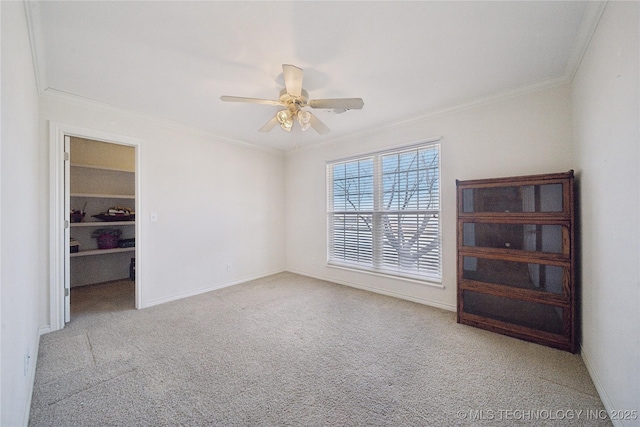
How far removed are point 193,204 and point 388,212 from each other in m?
2.90

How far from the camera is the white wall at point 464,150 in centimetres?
246

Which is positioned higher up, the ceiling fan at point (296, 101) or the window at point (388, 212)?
the ceiling fan at point (296, 101)

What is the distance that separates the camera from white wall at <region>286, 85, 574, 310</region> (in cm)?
246

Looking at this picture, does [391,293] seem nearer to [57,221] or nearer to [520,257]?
[520,257]

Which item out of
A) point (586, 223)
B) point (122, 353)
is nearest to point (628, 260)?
point (586, 223)

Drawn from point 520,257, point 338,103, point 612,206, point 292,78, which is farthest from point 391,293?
point 292,78

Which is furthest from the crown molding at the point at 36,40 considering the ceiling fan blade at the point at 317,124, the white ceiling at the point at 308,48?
the ceiling fan blade at the point at 317,124

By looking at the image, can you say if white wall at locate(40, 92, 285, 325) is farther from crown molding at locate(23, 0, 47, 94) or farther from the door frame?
crown molding at locate(23, 0, 47, 94)

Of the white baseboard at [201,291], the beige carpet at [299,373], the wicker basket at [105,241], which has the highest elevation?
the wicker basket at [105,241]

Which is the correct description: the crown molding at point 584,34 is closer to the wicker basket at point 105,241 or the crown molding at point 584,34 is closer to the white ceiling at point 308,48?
the white ceiling at point 308,48

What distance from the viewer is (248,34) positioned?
1772 mm

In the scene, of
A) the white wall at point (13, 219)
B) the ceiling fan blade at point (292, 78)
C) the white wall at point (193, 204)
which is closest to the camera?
the white wall at point (13, 219)

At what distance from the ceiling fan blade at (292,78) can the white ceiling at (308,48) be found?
0.16 m

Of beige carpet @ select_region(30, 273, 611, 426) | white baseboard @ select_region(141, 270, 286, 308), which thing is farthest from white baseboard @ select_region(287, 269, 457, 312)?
white baseboard @ select_region(141, 270, 286, 308)
